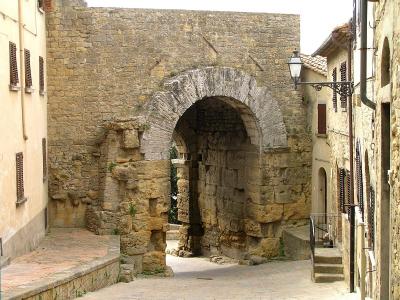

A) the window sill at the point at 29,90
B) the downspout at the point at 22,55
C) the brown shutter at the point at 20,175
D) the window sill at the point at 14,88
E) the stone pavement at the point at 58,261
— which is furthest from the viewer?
the window sill at the point at 29,90

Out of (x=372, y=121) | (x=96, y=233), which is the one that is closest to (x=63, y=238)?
(x=96, y=233)

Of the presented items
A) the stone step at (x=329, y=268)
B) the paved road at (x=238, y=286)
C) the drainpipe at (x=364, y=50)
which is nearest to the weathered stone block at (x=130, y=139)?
the paved road at (x=238, y=286)

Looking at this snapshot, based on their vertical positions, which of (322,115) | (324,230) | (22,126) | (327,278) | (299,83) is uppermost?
(299,83)

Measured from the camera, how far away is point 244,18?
18672 millimetres

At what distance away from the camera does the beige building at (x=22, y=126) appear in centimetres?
1277

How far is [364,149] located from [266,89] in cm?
718

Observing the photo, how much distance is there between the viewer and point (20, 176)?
13938 millimetres

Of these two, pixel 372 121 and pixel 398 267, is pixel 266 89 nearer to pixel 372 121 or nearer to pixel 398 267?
pixel 372 121

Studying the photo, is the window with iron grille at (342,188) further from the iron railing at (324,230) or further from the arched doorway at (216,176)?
the arched doorway at (216,176)

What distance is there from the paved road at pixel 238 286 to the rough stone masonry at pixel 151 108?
123 cm

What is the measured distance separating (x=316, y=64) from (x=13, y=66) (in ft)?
29.7

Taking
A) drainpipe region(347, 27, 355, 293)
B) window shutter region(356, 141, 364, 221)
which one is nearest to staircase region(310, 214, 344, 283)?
drainpipe region(347, 27, 355, 293)

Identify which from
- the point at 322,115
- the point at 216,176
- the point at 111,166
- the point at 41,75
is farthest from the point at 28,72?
the point at 216,176

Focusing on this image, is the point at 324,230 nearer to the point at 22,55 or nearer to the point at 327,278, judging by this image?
the point at 327,278
